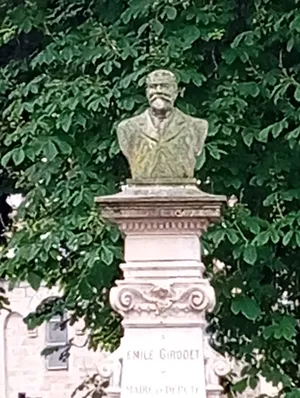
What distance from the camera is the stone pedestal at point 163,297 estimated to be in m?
8.82

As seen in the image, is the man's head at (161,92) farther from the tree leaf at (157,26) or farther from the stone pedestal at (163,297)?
the tree leaf at (157,26)

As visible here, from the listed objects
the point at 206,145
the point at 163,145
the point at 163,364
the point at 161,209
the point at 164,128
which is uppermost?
the point at 206,145

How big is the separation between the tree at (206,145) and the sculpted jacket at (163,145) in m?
1.52

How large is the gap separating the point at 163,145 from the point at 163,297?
96 centimetres

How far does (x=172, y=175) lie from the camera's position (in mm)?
9031

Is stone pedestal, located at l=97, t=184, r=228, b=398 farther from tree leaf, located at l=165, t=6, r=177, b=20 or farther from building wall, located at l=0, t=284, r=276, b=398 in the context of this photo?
building wall, located at l=0, t=284, r=276, b=398

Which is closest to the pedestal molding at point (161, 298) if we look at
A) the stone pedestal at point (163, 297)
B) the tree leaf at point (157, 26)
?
the stone pedestal at point (163, 297)

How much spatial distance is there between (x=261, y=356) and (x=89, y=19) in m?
3.11

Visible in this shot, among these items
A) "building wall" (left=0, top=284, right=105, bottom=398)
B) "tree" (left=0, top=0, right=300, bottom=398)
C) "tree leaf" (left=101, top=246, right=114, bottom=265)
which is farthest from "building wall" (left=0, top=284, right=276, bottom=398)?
"tree leaf" (left=101, top=246, right=114, bottom=265)

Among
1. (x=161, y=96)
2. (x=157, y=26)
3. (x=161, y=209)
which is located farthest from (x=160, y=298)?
(x=157, y=26)

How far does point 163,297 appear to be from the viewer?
888 cm

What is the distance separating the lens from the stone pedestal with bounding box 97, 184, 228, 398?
8.82 metres

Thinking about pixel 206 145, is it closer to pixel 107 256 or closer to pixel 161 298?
pixel 107 256

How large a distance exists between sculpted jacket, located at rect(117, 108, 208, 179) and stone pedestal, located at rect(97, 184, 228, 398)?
16 cm
